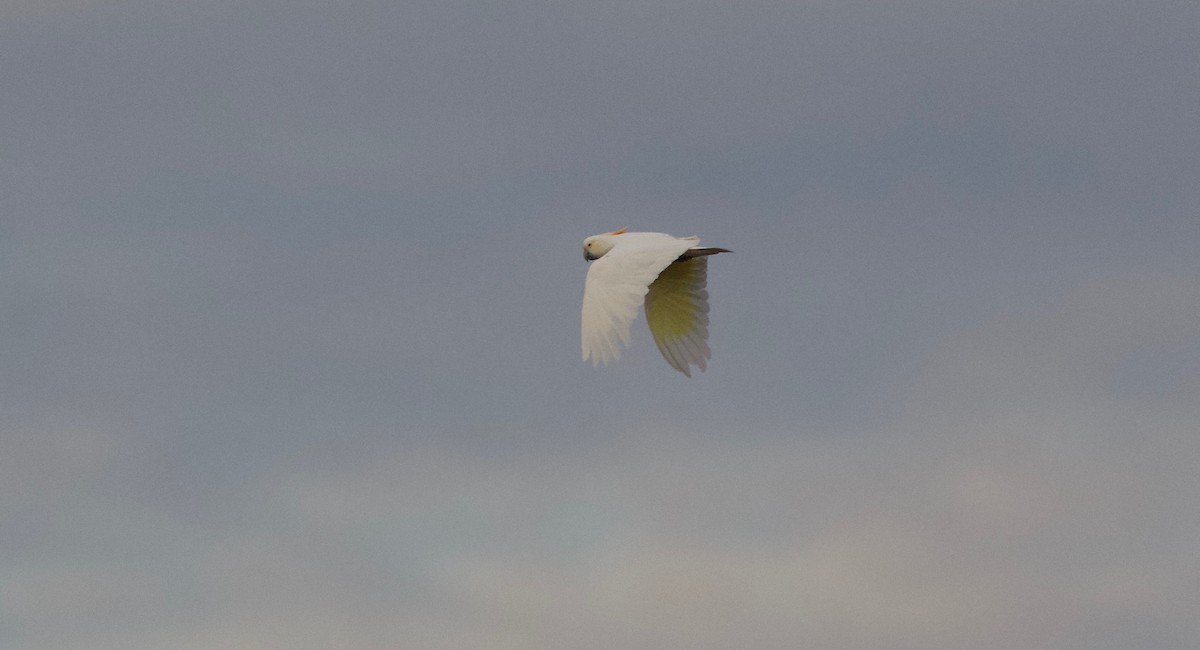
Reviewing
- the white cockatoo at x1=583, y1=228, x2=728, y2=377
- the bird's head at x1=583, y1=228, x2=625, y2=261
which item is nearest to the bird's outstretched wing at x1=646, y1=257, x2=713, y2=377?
the white cockatoo at x1=583, y1=228, x2=728, y2=377

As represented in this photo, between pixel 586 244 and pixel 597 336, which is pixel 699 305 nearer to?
pixel 586 244

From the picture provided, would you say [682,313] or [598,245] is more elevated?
[598,245]

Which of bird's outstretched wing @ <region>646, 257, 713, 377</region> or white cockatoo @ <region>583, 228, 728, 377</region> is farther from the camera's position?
bird's outstretched wing @ <region>646, 257, 713, 377</region>

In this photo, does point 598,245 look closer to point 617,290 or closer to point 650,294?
point 650,294

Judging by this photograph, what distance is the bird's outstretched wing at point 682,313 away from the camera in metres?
33.4

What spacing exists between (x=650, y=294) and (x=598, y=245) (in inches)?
59.8

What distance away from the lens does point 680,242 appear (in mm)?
31516

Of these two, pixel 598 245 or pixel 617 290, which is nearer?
pixel 617 290

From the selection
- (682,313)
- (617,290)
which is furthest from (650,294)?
(617,290)

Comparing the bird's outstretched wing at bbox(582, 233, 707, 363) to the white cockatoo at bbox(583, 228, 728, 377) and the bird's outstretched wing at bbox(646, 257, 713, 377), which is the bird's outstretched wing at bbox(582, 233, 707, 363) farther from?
the bird's outstretched wing at bbox(646, 257, 713, 377)

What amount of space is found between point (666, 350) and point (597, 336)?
4631mm

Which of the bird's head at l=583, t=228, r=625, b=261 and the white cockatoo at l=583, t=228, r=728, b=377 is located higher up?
the bird's head at l=583, t=228, r=625, b=261

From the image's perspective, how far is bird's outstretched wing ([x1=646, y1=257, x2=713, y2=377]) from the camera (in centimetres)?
3344

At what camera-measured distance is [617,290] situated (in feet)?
97.0
